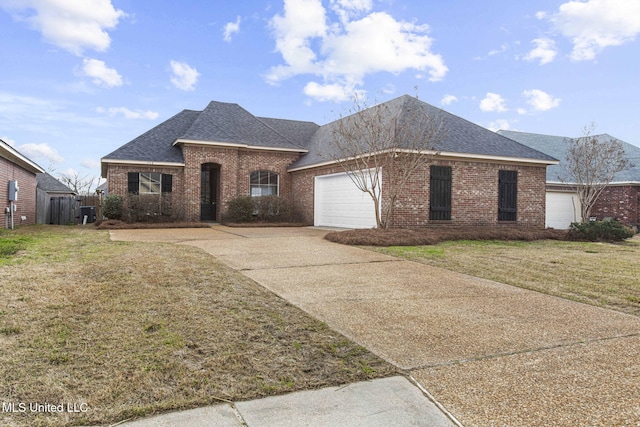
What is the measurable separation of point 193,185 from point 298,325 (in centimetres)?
1543

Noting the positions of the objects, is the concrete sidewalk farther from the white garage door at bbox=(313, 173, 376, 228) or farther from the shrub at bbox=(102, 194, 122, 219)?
the shrub at bbox=(102, 194, 122, 219)

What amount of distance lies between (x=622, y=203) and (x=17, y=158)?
26.5 metres

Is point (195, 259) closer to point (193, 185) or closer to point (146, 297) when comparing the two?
point (146, 297)

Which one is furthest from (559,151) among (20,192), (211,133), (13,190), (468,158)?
(20,192)

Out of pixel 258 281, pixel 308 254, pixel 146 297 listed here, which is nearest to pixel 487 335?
pixel 258 281

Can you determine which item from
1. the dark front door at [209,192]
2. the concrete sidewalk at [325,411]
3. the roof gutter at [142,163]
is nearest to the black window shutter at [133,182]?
the roof gutter at [142,163]

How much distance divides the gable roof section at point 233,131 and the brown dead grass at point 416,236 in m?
8.57

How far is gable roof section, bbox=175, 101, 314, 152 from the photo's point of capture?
18406 millimetres

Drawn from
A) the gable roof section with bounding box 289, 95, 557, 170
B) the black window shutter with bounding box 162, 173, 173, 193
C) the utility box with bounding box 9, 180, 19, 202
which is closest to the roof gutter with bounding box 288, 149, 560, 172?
the gable roof section with bounding box 289, 95, 557, 170

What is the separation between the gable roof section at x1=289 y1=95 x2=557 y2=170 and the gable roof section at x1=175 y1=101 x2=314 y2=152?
265 cm

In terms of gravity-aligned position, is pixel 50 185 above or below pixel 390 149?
below

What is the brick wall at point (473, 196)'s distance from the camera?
14188 millimetres

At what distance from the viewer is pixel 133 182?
17.8 meters

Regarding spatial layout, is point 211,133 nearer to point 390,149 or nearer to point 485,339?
point 390,149
